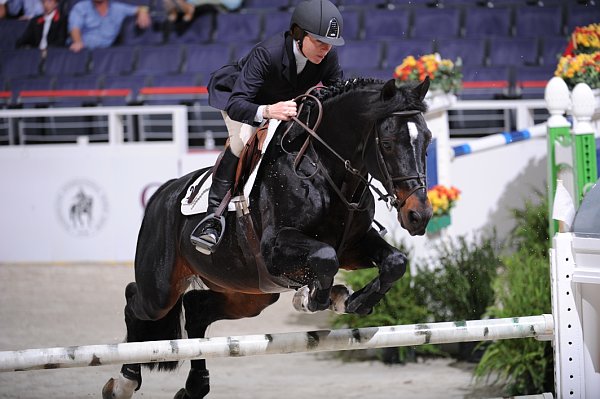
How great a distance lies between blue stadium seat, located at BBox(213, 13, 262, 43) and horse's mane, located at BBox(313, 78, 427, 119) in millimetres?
6986

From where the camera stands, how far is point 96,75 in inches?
404

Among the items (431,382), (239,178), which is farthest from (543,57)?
(239,178)

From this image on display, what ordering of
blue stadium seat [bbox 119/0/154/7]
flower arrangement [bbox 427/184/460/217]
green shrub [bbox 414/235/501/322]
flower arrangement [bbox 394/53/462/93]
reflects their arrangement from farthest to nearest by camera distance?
blue stadium seat [bbox 119/0/154/7], flower arrangement [bbox 394/53/462/93], flower arrangement [bbox 427/184/460/217], green shrub [bbox 414/235/501/322]

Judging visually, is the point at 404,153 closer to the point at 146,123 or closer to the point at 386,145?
the point at 386,145

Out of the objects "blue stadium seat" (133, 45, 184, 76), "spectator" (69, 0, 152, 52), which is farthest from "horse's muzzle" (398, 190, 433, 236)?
"spectator" (69, 0, 152, 52)

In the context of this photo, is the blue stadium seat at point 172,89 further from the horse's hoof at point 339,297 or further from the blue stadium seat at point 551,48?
the horse's hoof at point 339,297

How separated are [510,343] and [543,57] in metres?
5.34

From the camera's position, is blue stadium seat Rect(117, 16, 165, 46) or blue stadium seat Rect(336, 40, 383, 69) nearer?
blue stadium seat Rect(336, 40, 383, 69)

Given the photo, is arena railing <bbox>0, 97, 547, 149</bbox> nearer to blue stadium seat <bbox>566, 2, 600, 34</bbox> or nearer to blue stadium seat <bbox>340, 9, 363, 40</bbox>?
blue stadium seat <bbox>566, 2, 600, 34</bbox>

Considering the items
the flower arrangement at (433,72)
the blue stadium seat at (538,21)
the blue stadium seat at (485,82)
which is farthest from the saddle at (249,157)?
the blue stadium seat at (538,21)

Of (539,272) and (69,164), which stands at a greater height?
(69,164)

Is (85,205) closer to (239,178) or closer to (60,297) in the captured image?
(60,297)

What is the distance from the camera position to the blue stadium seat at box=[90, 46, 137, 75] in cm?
1035

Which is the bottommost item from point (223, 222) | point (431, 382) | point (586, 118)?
point (431, 382)
